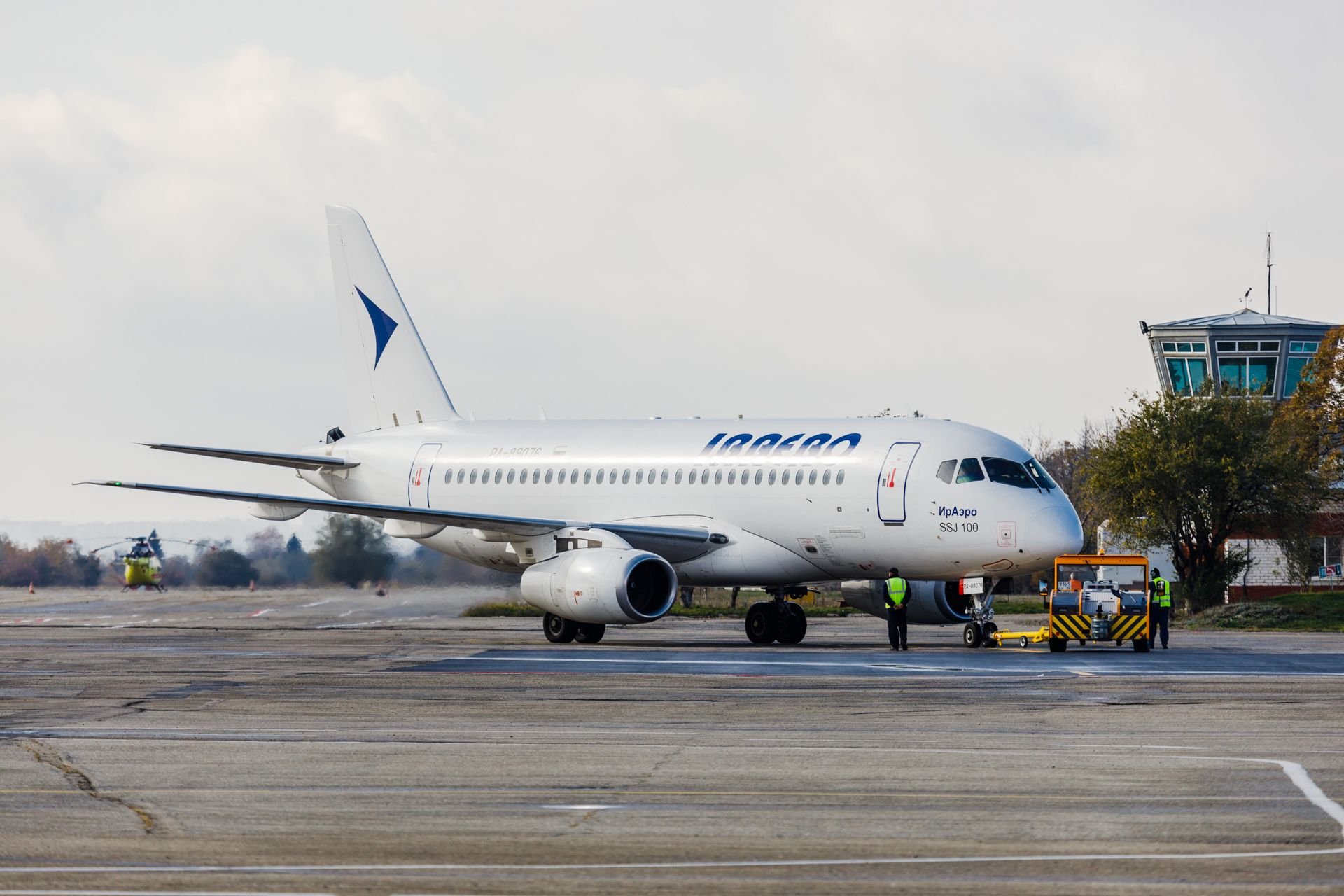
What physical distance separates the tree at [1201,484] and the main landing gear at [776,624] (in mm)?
25667

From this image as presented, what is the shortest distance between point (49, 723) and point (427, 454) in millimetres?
21702

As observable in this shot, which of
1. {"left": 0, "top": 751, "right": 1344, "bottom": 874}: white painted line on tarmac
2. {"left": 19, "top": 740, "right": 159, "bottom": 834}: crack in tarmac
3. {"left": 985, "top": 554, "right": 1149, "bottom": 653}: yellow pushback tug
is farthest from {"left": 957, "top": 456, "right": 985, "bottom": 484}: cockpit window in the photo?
{"left": 0, "top": 751, "right": 1344, "bottom": 874}: white painted line on tarmac

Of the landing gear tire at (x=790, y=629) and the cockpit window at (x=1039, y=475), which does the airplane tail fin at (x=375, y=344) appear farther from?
the cockpit window at (x=1039, y=475)

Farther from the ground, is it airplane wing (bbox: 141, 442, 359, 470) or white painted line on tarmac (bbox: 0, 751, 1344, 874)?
airplane wing (bbox: 141, 442, 359, 470)

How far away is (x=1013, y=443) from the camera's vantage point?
3212 centimetres

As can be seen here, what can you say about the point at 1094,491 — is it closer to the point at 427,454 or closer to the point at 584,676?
the point at 427,454

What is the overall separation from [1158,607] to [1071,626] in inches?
121

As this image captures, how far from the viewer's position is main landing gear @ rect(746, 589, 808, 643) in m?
34.8

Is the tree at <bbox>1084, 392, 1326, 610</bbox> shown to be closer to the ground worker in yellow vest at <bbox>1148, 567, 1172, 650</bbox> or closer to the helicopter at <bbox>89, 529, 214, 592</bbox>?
the ground worker in yellow vest at <bbox>1148, 567, 1172, 650</bbox>

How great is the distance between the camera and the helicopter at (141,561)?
59.3m

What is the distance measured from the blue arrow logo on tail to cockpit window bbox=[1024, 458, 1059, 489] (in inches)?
710

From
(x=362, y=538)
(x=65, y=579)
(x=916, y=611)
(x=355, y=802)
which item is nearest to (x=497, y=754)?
(x=355, y=802)

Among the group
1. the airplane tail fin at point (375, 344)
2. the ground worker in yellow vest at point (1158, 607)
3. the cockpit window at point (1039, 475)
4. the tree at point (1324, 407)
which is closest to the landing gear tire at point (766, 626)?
the cockpit window at point (1039, 475)

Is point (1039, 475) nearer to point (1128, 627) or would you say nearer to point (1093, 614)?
point (1093, 614)
